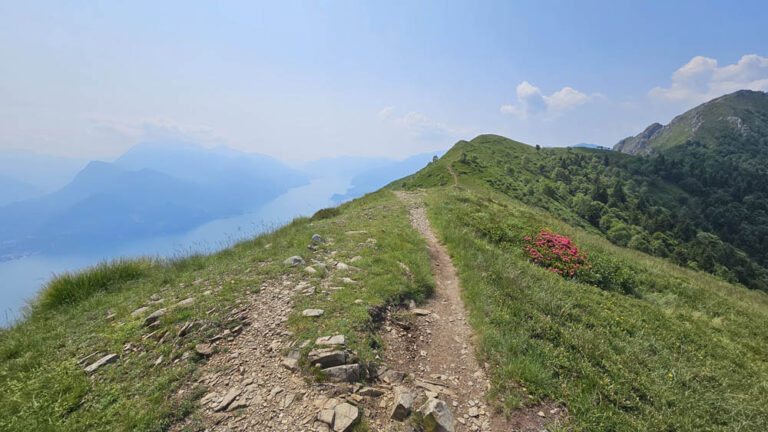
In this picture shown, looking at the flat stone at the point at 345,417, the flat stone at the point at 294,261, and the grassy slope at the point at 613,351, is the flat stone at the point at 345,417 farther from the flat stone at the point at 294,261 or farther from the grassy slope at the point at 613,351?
the flat stone at the point at 294,261

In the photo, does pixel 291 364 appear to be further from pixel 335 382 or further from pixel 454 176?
pixel 454 176

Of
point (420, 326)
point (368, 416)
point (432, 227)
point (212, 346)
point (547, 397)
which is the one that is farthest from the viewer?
point (432, 227)

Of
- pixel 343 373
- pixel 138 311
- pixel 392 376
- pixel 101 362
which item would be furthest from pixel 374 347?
pixel 138 311

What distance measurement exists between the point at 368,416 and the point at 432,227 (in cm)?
1369

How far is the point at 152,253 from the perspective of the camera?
38.7 ft

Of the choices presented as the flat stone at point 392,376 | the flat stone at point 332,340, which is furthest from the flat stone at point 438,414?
the flat stone at point 332,340

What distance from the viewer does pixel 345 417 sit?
4.46m

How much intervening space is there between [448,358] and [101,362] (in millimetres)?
7703

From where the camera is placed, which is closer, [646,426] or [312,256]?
[646,426]

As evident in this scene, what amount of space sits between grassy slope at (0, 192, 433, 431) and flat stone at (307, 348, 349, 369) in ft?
1.53

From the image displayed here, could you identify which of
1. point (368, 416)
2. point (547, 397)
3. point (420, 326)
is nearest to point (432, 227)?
point (420, 326)

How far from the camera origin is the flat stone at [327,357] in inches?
215

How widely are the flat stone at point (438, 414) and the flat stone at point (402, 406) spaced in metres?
0.24

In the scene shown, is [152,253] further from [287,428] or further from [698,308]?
[698,308]
